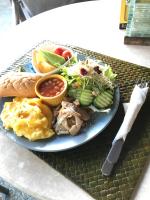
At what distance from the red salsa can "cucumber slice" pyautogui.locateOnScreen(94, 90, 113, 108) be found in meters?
0.11

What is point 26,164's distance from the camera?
0.74 m

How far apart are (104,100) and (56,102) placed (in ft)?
0.46

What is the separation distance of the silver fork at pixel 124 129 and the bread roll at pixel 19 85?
29 cm

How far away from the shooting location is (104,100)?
2.73ft

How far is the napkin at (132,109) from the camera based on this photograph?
737 mm

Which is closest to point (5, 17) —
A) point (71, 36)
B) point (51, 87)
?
point (71, 36)

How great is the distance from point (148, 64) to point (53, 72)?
1.18ft

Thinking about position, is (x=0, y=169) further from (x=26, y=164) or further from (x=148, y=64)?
(x=148, y=64)

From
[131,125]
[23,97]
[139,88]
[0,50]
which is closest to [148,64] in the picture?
[139,88]

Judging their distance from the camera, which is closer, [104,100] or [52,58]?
[104,100]

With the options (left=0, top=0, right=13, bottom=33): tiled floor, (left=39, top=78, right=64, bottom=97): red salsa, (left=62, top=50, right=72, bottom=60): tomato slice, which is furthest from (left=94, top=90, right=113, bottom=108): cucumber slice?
(left=0, top=0, right=13, bottom=33): tiled floor

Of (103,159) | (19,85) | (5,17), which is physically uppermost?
(19,85)

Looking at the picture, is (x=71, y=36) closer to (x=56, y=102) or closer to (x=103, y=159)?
(x=56, y=102)

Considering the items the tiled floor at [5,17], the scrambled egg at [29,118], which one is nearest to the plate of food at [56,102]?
the scrambled egg at [29,118]
